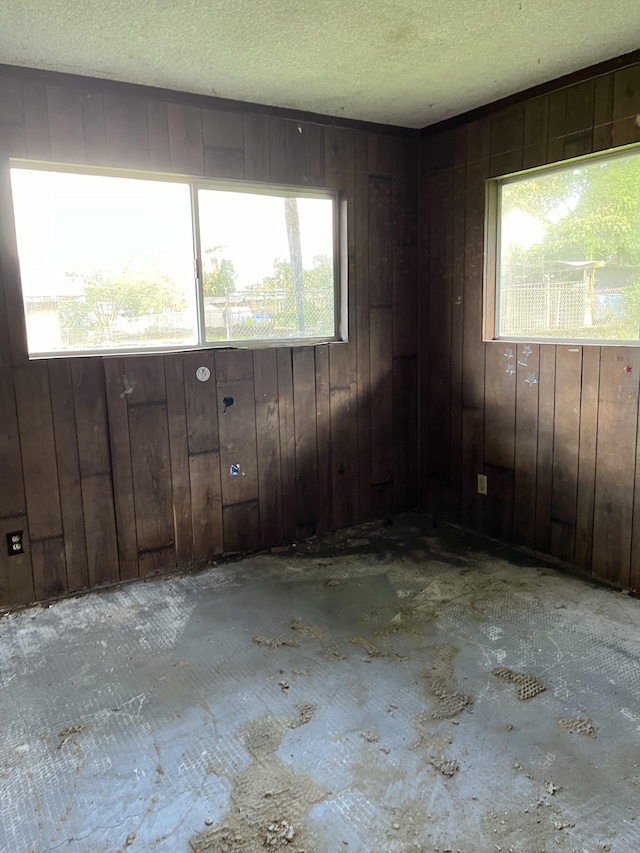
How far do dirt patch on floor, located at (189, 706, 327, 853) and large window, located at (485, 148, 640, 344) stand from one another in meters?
2.27

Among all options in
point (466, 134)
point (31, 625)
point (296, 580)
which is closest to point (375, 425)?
point (296, 580)

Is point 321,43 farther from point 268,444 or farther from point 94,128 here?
point 268,444

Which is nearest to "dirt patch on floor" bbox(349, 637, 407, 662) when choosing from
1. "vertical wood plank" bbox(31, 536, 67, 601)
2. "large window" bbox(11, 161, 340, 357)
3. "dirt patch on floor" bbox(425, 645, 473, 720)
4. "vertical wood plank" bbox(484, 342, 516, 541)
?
"dirt patch on floor" bbox(425, 645, 473, 720)

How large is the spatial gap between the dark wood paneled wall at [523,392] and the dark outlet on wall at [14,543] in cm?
241

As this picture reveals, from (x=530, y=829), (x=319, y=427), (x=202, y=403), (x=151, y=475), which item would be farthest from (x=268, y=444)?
(x=530, y=829)

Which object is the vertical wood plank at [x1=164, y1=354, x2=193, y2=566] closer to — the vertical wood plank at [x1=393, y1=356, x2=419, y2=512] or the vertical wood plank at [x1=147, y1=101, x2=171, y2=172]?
the vertical wood plank at [x1=147, y1=101, x2=171, y2=172]

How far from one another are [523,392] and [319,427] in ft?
3.79

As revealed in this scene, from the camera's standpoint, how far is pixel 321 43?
2.35 metres

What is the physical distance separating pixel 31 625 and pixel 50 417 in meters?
0.92

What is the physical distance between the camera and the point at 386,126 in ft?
11.4

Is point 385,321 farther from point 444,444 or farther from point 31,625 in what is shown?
point 31,625

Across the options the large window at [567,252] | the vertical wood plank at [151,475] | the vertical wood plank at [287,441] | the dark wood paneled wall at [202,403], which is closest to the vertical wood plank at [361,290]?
the dark wood paneled wall at [202,403]

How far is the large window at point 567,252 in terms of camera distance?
2.66 m

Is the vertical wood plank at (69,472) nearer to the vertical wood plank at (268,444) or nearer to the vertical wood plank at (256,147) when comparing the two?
the vertical wood plank at (268,444)
